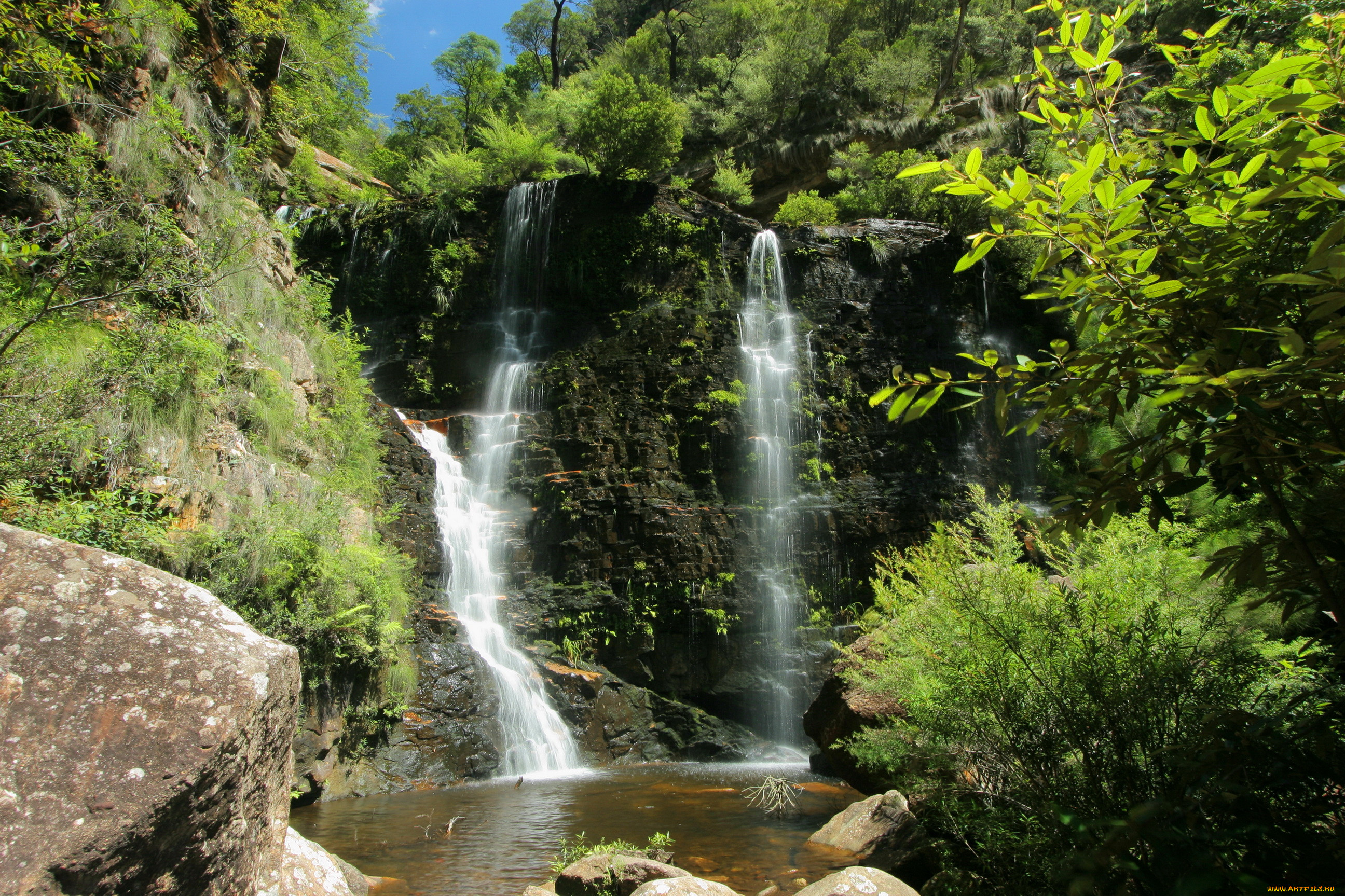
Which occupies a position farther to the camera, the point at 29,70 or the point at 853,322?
the point at 853,322

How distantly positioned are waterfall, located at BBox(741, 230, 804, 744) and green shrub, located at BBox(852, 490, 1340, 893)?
8.41 m

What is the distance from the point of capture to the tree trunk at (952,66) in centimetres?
2691

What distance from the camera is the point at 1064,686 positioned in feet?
13.0

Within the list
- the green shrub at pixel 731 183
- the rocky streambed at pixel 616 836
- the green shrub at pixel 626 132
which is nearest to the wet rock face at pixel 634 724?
the rocky streambed at pixel 616 836

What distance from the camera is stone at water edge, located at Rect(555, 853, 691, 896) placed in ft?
18.1

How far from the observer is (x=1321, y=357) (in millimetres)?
1362

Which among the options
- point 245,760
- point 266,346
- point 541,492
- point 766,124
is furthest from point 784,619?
point 766,124

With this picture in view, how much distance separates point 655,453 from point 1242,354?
14.5 meters

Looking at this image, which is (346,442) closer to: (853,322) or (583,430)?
(583,430)

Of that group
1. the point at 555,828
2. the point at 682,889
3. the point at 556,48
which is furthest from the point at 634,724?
the point at 556,48

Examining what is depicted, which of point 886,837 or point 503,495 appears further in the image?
point 503,495

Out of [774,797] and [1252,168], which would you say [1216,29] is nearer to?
[1252,168]

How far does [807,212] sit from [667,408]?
9037 mm

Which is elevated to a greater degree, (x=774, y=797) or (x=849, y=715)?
(x=849, y=715)
